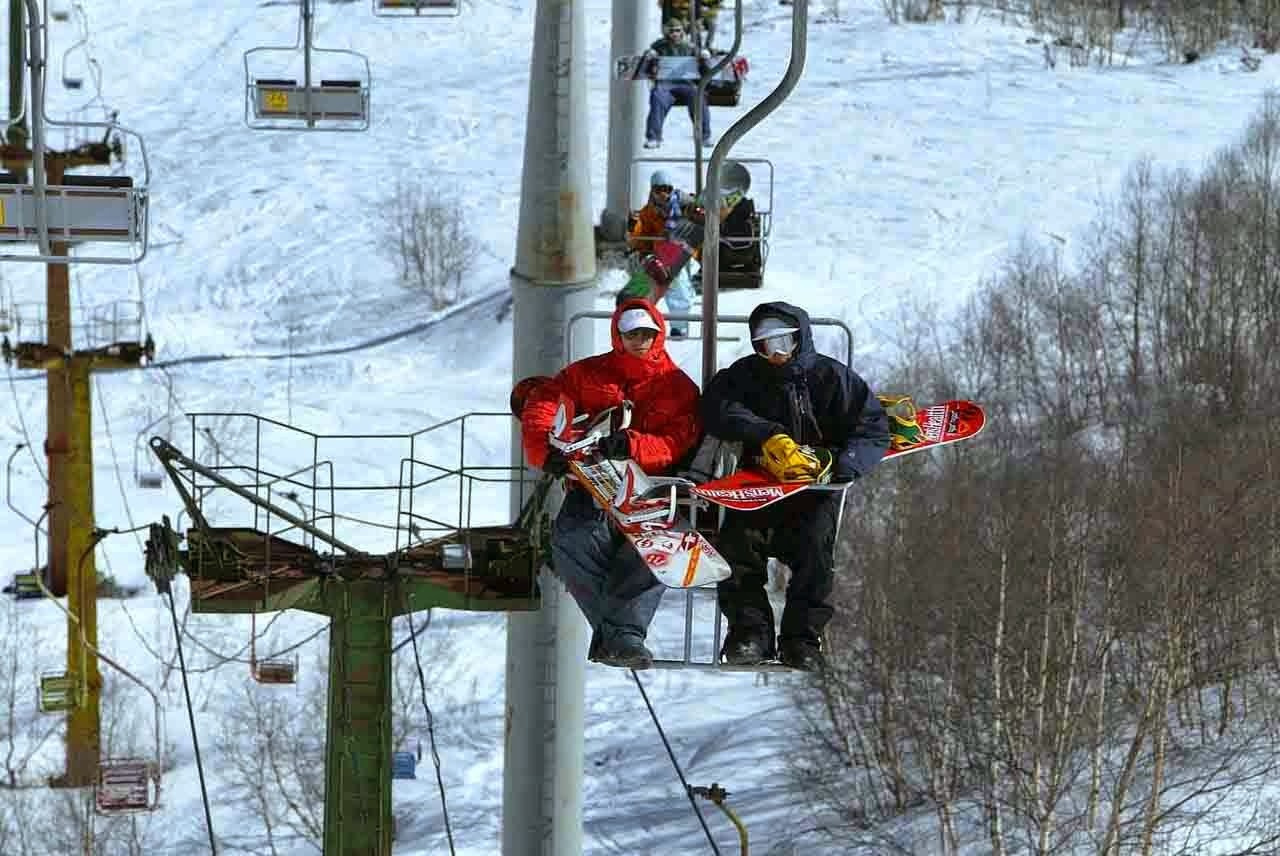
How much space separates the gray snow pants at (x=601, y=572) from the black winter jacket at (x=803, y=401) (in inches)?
24.4

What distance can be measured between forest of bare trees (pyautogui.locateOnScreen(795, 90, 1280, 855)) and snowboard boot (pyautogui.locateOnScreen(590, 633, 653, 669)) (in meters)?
18.5

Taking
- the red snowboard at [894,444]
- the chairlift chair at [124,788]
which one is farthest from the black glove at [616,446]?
the chairlift chair at [124,788]

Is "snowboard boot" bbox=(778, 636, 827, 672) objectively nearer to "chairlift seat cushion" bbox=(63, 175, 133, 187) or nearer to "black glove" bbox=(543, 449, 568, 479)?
"black glove" bbox=(543, 449, 568, 479)

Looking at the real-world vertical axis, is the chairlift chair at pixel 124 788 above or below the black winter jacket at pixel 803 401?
below

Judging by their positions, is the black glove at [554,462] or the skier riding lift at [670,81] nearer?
the black glove at [554,462]

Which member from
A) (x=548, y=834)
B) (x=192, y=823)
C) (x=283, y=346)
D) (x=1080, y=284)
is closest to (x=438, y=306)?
(x=283, y=346)

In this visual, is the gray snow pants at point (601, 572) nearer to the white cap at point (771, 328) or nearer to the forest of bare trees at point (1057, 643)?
the white cap at point (771, 328)

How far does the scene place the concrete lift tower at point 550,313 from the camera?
11.0 m

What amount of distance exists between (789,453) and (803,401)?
471mm

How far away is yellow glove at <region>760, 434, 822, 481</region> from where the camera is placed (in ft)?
29.9

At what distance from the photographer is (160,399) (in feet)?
141

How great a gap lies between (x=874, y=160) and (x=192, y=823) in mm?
22056

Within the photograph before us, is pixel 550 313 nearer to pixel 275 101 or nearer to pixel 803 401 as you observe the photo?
pixel 803 401

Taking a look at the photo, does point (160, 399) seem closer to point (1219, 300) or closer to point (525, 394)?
point (1219, 300)
